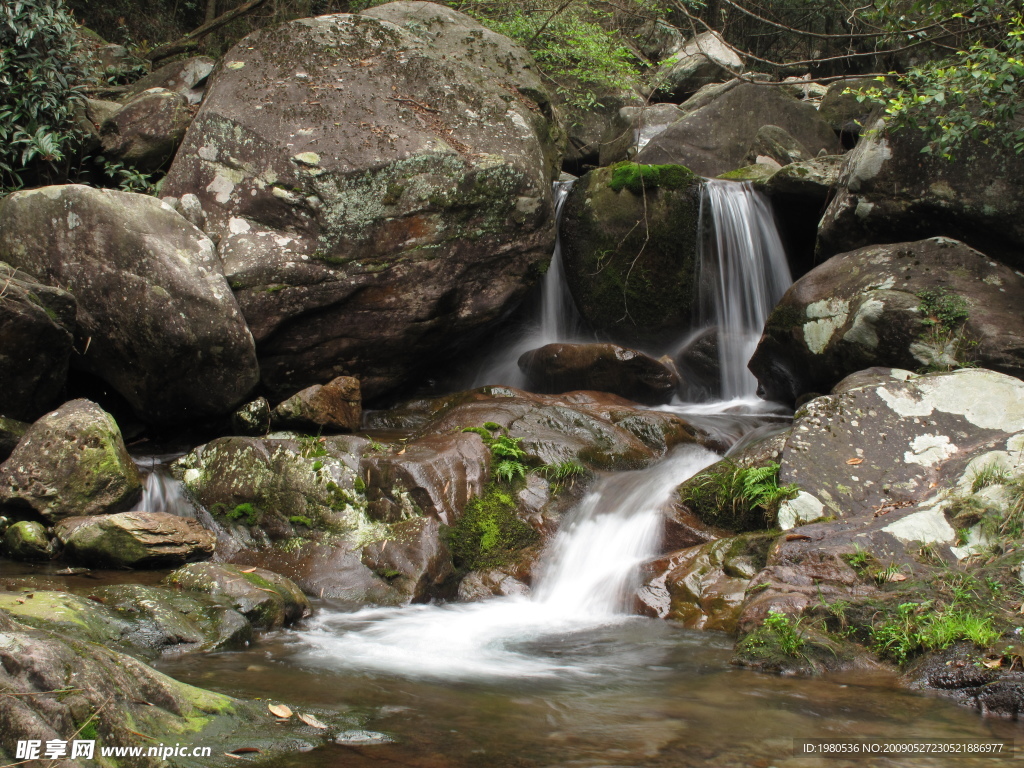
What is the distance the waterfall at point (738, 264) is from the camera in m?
10.1

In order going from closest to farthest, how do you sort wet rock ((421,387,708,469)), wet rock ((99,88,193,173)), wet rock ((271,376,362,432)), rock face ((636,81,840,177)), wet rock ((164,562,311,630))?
wet rock ((164,562,311,630)) < wet rock ((421,387,708,469)) < wet rock ((271,376,362,432)) < wet rock ((99,88,193,173)) < rock face ((636,81,840,177))

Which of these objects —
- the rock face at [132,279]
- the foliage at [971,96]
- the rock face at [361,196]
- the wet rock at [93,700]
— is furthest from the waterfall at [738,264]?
the wet rock at [93,700]

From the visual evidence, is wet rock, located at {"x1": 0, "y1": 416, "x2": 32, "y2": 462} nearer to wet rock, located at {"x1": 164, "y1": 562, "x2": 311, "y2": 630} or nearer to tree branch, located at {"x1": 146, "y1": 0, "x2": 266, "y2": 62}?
wet rock, located at {"x1": 164, "y1": 562, "x2": 311, "y2": 630}

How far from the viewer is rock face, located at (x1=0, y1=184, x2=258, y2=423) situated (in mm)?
7016

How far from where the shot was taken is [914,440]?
5676 millimetres

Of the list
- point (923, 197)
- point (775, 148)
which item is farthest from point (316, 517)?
point (775, 148)

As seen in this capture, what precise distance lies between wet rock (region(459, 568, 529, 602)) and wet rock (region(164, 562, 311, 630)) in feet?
4.10

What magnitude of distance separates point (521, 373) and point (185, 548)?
4.94m

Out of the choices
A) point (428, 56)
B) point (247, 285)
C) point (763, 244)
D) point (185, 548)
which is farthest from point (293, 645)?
point (763, 244)

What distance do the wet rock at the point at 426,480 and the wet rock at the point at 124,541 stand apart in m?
1.53

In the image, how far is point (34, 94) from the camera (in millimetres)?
8555

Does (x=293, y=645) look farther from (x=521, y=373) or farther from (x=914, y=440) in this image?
(x=521, y=373)

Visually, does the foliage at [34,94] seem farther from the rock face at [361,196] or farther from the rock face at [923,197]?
the rock face at [923,197]

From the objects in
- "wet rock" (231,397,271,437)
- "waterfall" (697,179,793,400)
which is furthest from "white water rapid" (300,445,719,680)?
"waterfall" (697,179,793,400)
